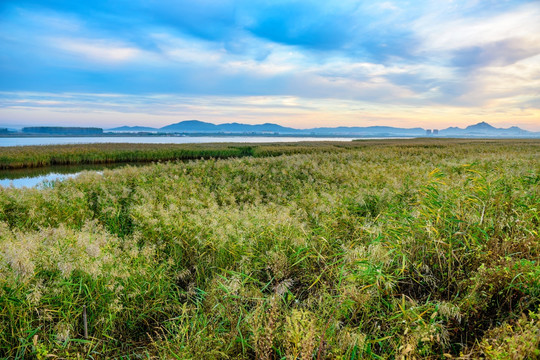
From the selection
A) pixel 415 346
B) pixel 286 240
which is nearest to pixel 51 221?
pixel 286 240

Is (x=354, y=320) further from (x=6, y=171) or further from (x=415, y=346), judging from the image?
(x=6, y=171)

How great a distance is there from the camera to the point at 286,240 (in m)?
4.93

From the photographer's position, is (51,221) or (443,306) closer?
(443,306)

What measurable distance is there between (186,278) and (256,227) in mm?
1443

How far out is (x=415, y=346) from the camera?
2.64 m

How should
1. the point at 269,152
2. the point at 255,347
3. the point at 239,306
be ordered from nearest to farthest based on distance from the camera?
the point at 255,347 → the point at 239,306 → the point at 269,152

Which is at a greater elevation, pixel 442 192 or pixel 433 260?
pixel 442 192

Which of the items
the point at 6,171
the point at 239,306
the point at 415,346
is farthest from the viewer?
the point at 6,171

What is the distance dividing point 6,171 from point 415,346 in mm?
38844

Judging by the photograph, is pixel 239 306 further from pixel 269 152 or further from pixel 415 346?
pixel 269 152

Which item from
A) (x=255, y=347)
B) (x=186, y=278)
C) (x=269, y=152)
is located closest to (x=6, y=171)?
(x=269, y=152)

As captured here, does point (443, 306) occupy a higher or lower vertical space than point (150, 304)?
higher

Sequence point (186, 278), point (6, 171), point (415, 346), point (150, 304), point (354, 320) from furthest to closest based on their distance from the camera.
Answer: point (6, 171) → point (186, 278) → point (150, 304) → point (354, 320) → point (415, 346)

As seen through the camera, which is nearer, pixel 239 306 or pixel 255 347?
pixel 255 347
